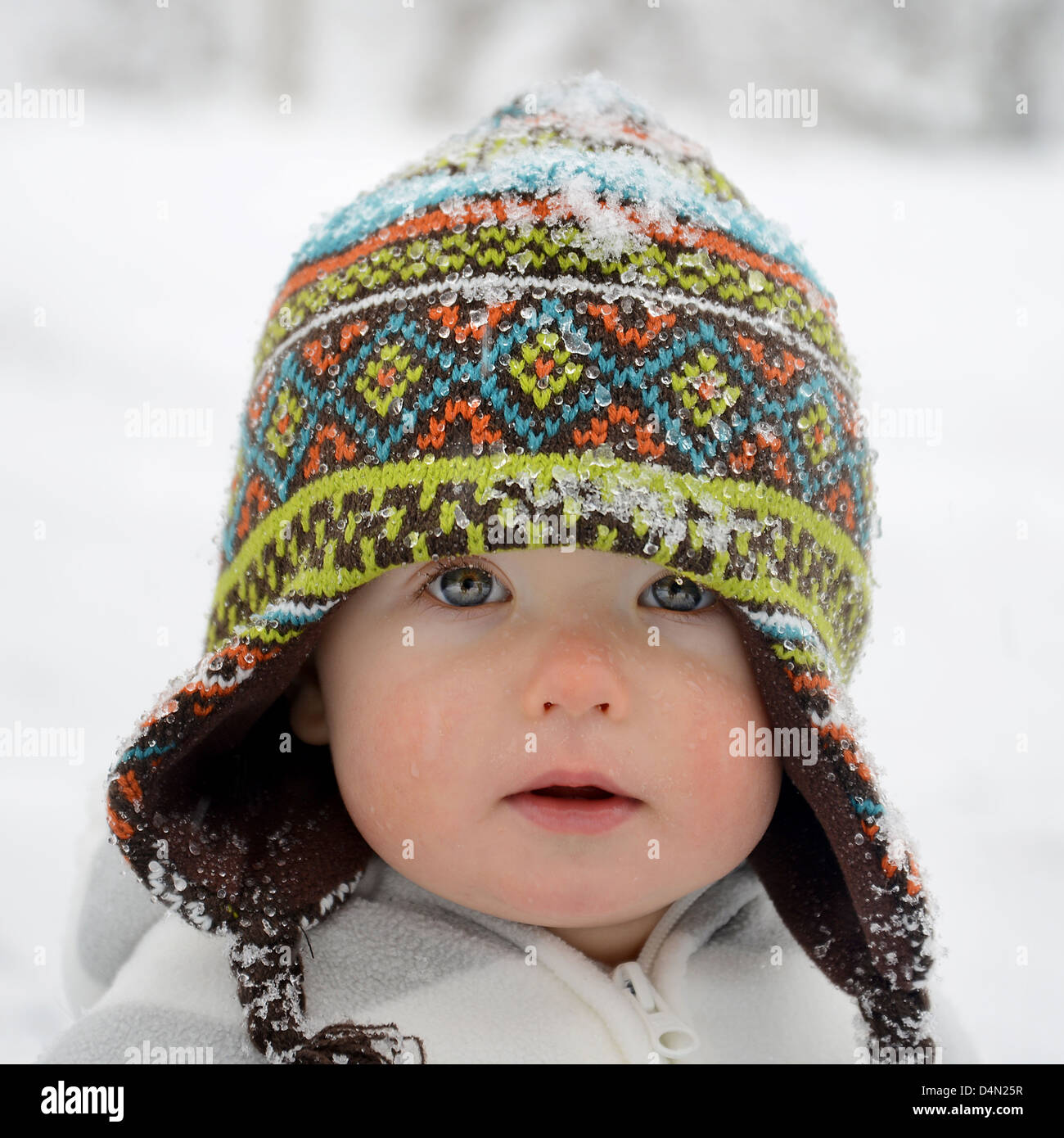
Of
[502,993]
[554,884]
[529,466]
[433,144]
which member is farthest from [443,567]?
[433,144]

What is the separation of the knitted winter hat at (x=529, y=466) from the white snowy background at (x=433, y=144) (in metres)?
0.82

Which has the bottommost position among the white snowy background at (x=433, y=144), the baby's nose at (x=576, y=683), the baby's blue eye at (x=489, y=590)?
the baby's nose at (x=576, y=683)

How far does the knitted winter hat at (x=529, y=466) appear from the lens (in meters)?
0.86

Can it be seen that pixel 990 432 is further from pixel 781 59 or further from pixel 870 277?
pixel 781 59

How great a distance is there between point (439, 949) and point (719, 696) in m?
0.37

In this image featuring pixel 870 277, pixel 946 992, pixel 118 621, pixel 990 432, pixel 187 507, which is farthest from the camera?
pixel 870 277

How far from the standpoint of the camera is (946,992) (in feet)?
4.75

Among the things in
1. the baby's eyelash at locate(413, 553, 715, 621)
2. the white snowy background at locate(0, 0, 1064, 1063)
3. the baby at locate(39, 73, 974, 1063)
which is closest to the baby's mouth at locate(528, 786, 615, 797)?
the baby at locate(39, 73, 974, 1063)

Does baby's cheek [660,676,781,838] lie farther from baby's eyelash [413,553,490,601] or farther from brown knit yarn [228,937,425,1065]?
brown knit yarn [228,937,425,1065]

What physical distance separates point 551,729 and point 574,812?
0.08 meters

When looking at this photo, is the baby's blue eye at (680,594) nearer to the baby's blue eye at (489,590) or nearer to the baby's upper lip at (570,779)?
the baby's blue eye at (489,590)

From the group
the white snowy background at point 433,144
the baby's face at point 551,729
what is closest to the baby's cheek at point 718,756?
the baby's face at point 551,729

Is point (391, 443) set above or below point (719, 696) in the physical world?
above
